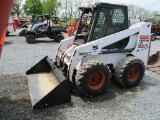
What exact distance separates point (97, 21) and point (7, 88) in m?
2.61

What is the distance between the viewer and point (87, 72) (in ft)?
14.8

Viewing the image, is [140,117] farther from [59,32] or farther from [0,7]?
[59,32]

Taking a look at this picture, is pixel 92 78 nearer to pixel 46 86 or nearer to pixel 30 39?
pixel 46 86

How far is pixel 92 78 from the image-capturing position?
15.5ft

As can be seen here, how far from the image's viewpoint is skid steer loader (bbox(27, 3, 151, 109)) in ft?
15.0

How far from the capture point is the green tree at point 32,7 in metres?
59.5

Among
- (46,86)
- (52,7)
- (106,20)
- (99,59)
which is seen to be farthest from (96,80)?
(52,7)

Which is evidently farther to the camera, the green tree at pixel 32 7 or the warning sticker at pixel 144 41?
the green tree at pixel 32 7

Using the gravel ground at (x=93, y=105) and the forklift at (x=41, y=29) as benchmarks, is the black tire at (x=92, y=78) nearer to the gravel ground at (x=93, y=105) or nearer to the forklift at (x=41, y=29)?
the gravel ground at (x=93, y=105)

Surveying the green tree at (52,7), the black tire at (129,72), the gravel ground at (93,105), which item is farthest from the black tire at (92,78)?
the green tree at (52,7)

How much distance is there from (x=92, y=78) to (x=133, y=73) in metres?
1.24

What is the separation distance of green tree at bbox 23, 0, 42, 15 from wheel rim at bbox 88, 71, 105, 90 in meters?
56.8

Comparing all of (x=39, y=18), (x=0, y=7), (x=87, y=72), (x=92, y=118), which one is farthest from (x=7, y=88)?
(x=39, y=18)

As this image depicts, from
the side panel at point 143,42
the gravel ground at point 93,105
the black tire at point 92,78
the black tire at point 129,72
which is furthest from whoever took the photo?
the side panel at point 143,42
